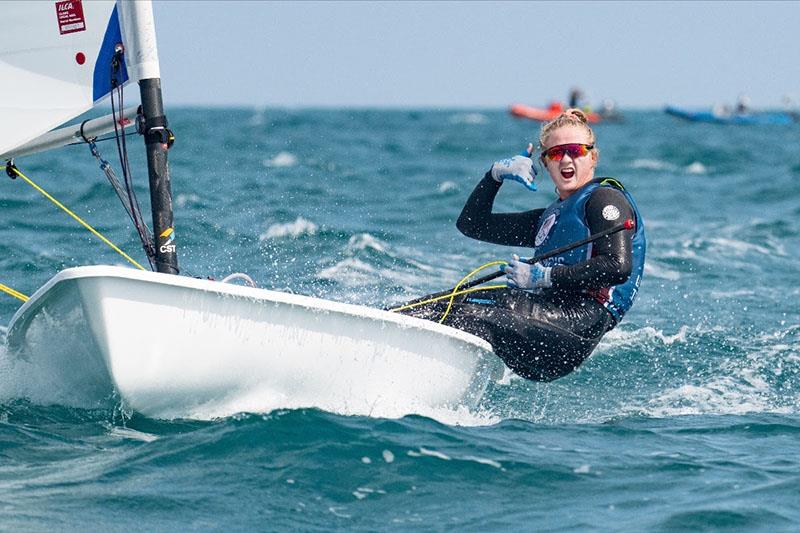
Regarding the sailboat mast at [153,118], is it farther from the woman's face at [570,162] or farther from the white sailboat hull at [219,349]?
the woman's face at [570,162]

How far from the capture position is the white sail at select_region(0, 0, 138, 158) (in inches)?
201

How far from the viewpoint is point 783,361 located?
6973mm

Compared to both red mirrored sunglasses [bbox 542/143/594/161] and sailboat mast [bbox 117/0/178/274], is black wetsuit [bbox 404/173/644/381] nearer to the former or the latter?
red mirrored sunglasses [bbox 542/143/594/161]

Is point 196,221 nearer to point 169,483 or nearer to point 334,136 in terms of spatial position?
point 169,483

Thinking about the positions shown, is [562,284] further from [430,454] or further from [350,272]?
[350,272]

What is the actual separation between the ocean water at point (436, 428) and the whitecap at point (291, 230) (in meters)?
0.05

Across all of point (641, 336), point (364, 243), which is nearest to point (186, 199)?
point (364, 243)

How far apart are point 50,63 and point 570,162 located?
2.43m

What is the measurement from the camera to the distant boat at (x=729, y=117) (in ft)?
187

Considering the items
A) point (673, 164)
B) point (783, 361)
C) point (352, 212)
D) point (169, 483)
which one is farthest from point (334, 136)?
point (169, 483)

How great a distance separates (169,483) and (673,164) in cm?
2212

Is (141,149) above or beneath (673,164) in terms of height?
above

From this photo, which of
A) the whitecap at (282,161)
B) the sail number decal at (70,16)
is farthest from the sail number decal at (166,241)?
the whitecap at (282,161)

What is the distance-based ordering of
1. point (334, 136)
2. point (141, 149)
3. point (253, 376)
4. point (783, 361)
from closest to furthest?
point (253, 376), point (783, 361), point (141, 149), point (334, 136)
